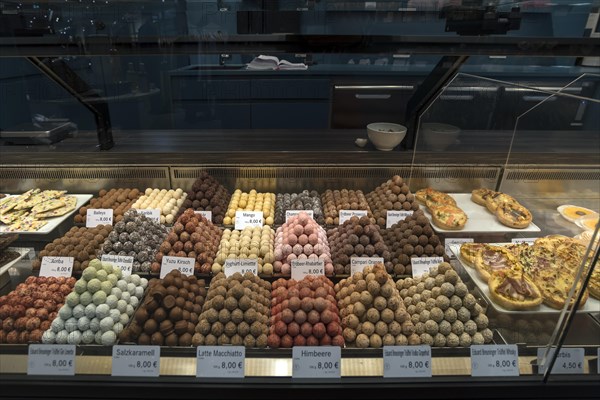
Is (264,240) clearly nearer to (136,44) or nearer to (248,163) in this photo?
(248,163)

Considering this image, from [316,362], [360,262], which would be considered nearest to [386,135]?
[360,262]

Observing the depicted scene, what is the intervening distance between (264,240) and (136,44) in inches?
51.2

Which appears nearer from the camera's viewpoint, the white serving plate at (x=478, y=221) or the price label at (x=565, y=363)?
the price label at (x=565, y=363)

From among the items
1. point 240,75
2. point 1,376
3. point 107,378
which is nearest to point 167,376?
point 107,378

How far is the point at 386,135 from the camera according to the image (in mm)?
2971

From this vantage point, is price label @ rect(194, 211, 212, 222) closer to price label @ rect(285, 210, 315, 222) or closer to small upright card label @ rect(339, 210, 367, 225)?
price label @ rect(285, 210, 315, 222)

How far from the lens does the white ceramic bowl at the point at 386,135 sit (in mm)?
2973

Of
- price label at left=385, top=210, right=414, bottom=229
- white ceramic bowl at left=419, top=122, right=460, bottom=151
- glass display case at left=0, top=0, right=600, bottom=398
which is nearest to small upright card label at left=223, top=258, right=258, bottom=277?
glass display case at left=0, top=0, right=600, bottom=398

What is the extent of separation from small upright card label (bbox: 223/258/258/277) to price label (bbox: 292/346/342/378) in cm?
64

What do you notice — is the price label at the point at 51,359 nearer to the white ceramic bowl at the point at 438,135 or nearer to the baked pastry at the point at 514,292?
the baked pastry at the point at 514,292

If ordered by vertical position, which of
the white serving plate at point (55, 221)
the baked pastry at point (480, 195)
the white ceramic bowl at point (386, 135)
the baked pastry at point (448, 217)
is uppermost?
the white ceramic bowl at point (386, 135)

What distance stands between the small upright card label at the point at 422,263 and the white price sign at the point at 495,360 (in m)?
0.56

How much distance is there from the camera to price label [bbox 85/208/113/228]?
2.79 m

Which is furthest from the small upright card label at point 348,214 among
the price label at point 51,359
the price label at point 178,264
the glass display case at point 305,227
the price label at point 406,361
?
the price label at point 51,359
